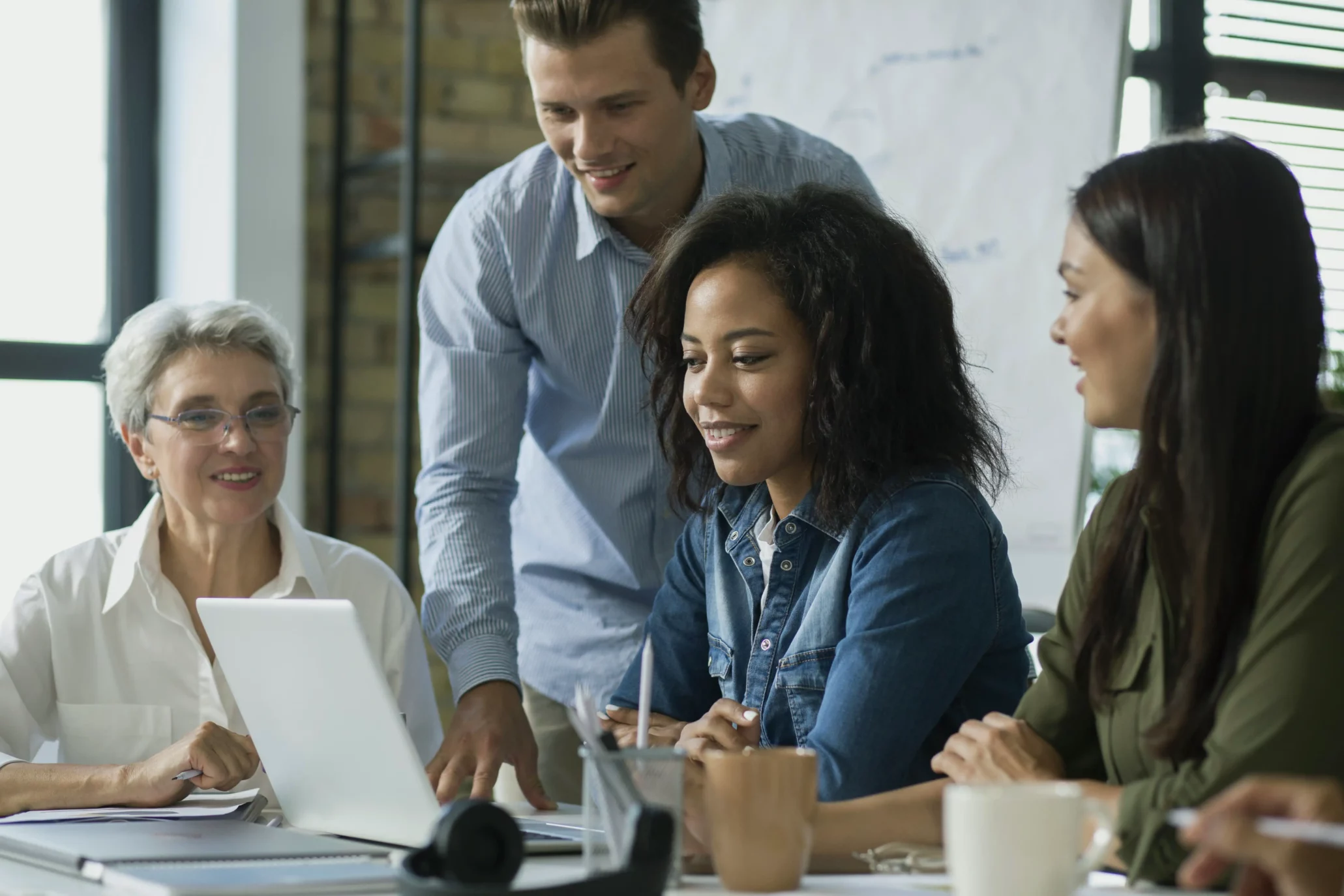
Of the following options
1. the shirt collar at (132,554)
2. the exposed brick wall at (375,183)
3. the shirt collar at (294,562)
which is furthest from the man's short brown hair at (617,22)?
the exposed brick wall at (375,183)

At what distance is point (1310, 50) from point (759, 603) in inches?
118

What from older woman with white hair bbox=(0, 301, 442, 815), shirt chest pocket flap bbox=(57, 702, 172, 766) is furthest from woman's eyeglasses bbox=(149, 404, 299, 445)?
shirt chest pocket flap bbox=(57, 702, 172, 766)

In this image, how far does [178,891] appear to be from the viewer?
3.92 ft

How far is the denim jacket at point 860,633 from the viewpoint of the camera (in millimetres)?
1590

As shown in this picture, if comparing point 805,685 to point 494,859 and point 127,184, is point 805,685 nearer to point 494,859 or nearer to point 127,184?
point 494,859

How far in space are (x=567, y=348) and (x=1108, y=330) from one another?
1.08m

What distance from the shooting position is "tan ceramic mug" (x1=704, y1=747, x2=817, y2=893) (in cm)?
119

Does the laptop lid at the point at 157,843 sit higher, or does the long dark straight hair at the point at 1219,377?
the long dark straight hair at the point at 1219,377

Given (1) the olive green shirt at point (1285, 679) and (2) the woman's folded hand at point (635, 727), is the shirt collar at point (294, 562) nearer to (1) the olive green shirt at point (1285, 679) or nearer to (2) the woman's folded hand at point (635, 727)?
(2) the woman's folded hand at point (635, 727)

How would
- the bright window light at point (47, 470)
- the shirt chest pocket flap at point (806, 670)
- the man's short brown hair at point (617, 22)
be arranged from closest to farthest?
the shirt chest pocket flap at point (806, 670) → the man's short brown hair at point (617, 22) → the bright window light at point (47, 470)

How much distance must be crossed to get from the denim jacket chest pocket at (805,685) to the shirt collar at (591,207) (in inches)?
32.7

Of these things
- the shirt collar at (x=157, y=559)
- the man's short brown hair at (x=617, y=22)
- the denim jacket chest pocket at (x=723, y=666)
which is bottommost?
the denim jacket chest pocket at (x=723, y=666)

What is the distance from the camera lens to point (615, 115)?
2.18 metres

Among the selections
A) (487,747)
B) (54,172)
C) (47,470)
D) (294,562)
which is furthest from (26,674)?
(54,172)
